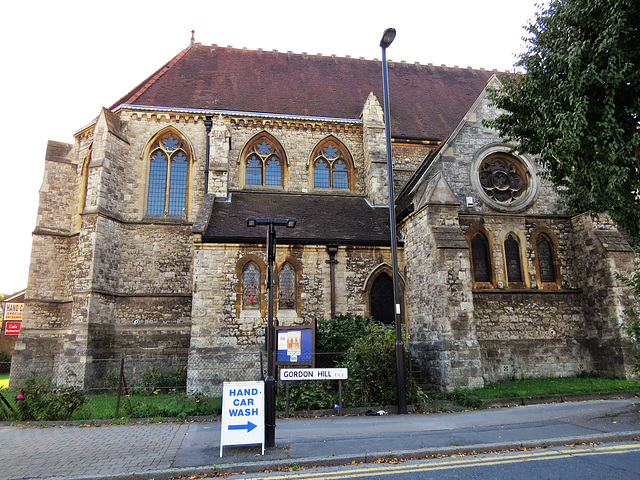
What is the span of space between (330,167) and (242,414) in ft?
48.3

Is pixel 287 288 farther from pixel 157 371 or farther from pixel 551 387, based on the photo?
pixel 551 387

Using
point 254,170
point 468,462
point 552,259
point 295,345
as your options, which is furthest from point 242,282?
point 552,259

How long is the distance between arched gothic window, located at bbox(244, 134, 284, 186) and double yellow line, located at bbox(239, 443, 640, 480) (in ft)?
49.6

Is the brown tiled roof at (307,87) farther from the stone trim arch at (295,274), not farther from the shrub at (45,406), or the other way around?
the shrub at (45,406)

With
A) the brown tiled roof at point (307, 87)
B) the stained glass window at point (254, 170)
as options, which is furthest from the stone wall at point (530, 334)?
the stained glass window at point (254, 170)

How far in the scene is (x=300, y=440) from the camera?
25.2 feet

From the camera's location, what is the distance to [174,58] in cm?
2300

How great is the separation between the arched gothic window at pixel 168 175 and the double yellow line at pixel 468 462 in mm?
14939

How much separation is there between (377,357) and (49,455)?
723 centimetres

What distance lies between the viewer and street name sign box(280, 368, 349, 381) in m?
9.99

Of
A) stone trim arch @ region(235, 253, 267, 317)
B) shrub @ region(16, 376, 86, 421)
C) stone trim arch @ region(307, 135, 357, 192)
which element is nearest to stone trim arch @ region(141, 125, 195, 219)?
stone trim arch @ region(235, 253, 267, 317)

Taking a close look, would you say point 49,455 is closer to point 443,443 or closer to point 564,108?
point 443,443

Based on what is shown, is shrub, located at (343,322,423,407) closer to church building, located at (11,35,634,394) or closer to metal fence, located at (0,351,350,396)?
metal fence, located at (0,351,350,396)

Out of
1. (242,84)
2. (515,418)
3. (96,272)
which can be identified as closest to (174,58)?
(242,84)
